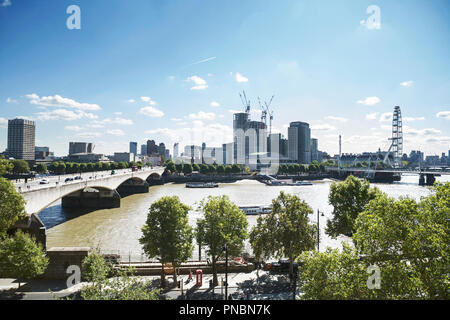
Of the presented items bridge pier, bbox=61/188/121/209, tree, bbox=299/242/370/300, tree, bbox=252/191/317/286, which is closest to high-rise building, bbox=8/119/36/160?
bridge pier, bbox=61/188/121/209

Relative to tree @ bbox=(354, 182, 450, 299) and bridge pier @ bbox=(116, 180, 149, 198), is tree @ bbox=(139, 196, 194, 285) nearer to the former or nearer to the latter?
tree @ bbox=(354, 182, 450, 299)

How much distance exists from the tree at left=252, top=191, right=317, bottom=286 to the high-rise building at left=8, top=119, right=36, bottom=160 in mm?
71877

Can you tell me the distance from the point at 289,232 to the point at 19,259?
15421mm

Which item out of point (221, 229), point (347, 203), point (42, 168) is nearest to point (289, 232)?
point (221, 229)

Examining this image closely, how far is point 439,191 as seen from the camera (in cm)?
830

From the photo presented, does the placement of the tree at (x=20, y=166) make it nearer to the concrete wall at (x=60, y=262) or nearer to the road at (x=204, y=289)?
the road at (x=204, y=289)

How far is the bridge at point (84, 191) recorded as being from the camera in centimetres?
2534

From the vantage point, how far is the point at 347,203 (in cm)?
2183

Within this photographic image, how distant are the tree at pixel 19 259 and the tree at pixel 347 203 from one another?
66.9 ft

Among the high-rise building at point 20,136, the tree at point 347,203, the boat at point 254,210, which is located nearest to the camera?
the tree at point 347,203

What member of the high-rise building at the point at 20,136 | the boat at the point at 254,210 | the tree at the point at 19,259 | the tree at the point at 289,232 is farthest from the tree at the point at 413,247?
the high-rise building at the point at 20,136
